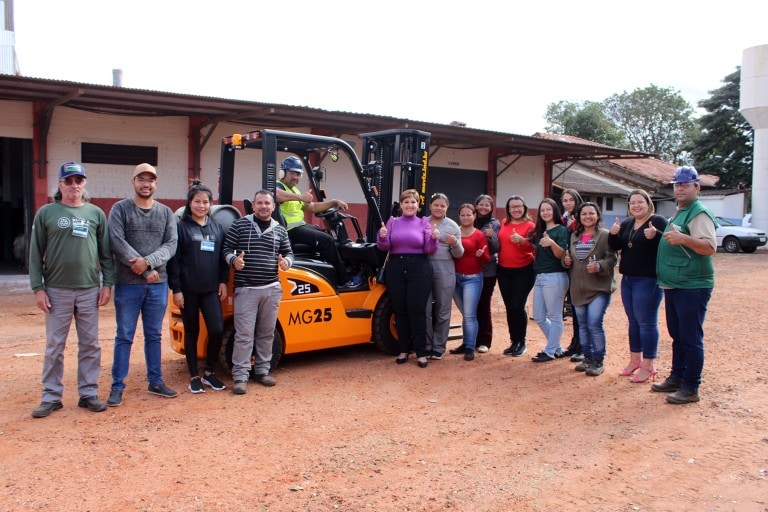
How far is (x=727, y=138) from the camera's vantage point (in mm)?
35438

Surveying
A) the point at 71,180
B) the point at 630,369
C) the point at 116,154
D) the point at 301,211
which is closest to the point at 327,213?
the point at 301,211

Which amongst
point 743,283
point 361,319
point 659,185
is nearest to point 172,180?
point 361,319

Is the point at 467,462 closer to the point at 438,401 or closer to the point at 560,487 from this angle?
the point at 560,487

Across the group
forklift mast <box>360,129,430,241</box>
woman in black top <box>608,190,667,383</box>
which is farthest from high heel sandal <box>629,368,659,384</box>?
forklift mast <box>360,129,430,241</box>

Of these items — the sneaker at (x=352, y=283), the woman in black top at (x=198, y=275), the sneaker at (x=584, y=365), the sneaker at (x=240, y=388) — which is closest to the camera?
the woman in black top at (x=198, y=275)

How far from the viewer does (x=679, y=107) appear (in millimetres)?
52031

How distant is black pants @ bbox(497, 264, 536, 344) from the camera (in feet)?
23.1

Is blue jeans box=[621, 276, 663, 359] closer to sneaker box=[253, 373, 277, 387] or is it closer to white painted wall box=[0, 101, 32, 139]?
sneaker box=[253, 373, 277, 387]

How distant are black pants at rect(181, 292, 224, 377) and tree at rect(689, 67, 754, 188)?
36.3m

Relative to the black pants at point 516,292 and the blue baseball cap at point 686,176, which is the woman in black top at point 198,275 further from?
the blue baseball cap at point 686,176

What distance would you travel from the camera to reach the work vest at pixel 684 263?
17.5 feet

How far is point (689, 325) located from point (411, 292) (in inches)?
101

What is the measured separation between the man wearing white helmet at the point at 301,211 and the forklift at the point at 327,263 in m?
0.10

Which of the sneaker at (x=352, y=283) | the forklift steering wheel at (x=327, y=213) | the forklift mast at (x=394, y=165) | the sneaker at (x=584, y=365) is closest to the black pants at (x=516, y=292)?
the sneaker at (x=584, y=365)
